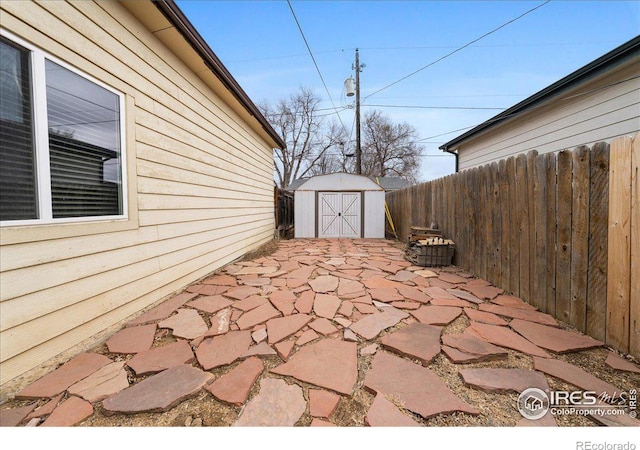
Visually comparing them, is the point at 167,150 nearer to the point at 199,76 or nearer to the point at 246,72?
the point at 199,76

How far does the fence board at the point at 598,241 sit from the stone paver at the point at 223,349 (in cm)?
255

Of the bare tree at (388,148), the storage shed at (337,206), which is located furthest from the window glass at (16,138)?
the bare tree at (388,148)

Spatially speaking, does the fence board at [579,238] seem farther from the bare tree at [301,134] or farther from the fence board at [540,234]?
the bare tree at [301,134]

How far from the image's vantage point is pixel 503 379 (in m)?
1.39

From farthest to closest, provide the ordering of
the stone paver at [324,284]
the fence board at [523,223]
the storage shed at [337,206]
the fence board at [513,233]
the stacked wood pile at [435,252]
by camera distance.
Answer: the storage shed at [337,206] < the stacked wood pile at [435,252] < the stone paver at [324,284] < the fence board at [513,233] < the fence board at [523,223]

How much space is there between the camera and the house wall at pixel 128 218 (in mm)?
1443

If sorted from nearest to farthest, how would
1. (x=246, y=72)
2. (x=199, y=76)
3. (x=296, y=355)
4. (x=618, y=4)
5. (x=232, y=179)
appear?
(x=296, y=355) → (x=199, y=76) → (x=618, y=4) → (x=232, y=179) → (x=246, y=72)

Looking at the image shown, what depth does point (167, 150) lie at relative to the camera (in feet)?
8.83

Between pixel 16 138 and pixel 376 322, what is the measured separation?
9.09 feet

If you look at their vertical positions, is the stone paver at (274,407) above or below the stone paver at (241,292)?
below

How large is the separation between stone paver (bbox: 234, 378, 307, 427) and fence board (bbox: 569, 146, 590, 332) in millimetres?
2233

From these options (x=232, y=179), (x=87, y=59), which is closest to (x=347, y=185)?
(x=232, y=179)

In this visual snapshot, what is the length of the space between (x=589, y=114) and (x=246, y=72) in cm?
1075

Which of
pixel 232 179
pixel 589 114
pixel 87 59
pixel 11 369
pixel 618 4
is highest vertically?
pixel 618 4
